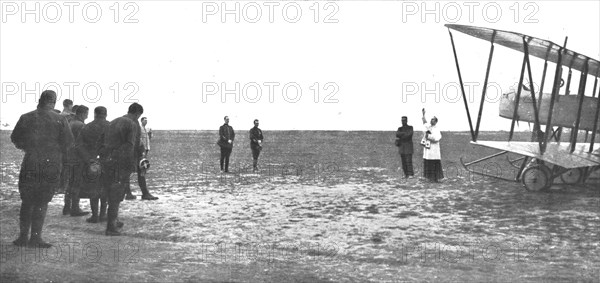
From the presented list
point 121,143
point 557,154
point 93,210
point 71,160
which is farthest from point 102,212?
point 557,154

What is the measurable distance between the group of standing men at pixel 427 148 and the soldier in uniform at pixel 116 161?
29.6ft

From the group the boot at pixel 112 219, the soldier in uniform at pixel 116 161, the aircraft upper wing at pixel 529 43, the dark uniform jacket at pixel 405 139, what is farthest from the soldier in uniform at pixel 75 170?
the dark uniform jacket at pixel 405 139

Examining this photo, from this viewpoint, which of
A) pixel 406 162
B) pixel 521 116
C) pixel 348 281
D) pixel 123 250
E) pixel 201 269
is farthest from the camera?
pixel 406 162

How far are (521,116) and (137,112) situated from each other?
10.6 m

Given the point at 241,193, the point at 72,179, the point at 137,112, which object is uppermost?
the point at 137,112

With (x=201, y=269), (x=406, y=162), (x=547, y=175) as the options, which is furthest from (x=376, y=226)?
(x=406, y=162)

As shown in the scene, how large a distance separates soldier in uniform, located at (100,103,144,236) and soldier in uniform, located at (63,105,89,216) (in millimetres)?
549

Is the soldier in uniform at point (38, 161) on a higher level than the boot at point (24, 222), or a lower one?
higher

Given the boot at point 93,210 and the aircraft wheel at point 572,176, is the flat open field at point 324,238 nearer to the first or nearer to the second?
the boot at point 93,210

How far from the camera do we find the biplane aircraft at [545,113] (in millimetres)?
11555

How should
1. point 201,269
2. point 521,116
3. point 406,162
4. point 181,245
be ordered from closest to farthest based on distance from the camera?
point 201,269 < point 181,245 < point 521,116 < point 406,162

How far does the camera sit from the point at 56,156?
645 centimetres

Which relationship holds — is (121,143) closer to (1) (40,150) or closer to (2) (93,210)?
(1) (40,150)

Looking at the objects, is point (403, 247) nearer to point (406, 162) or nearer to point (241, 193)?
point (241, 193)
